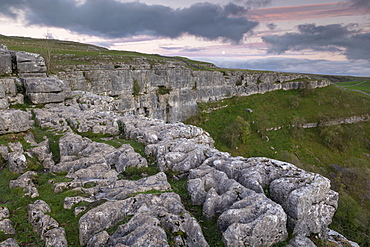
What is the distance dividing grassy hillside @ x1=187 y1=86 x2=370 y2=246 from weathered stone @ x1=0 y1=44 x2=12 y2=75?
56.0m

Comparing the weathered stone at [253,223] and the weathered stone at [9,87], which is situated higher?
the weathered stone at [9,87]

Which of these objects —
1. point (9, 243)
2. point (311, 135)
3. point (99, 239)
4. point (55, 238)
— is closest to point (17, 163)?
point (9, 243)

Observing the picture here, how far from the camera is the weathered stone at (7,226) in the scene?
889 cm

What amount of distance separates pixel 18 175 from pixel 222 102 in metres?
85.4

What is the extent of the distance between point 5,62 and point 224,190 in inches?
1685

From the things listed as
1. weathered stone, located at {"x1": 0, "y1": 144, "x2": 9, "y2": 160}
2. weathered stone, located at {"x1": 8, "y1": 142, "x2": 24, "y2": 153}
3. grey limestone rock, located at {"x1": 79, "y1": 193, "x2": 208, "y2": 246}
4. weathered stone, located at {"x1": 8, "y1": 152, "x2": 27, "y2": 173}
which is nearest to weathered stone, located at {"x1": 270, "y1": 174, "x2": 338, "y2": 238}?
grey limestone rock, located at {"x1": 79, "y1": 193, "x2": 208, "y2": 246}

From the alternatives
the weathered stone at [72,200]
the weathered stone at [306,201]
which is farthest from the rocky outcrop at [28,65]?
the weathered stone at [306,201]

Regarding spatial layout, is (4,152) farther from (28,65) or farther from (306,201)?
(28,65)

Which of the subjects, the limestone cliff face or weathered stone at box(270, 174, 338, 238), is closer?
weathered stone at box(270, 174, 338, 238)

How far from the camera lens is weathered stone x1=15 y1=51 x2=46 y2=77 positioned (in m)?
35.2

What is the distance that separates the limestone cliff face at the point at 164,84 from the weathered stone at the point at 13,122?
29.2 m

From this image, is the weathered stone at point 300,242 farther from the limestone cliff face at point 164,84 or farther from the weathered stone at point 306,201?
the limestone cliff face at point 164,84

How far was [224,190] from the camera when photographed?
40.6 ft

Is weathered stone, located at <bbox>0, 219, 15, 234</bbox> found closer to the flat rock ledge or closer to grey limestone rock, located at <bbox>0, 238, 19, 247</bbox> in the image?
grey limestone rock, located at <bbox>0, 238, 19, 247</bbox>
